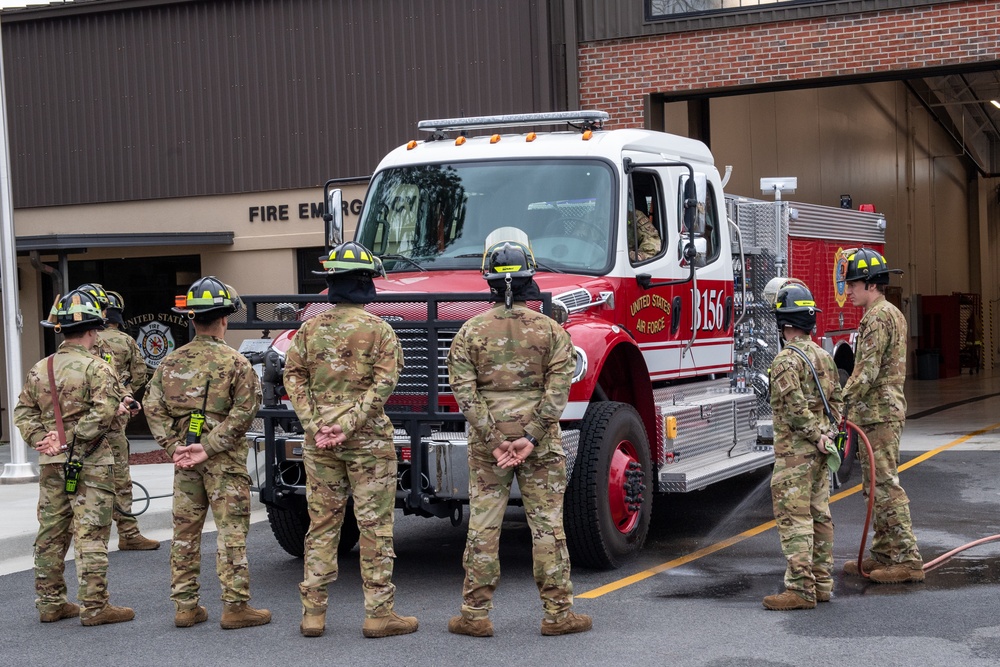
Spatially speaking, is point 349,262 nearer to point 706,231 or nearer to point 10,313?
point 706,231

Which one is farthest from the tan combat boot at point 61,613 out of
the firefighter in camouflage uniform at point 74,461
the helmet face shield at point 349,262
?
the helmet face shield at point 349,262

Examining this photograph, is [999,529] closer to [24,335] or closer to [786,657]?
[786,657]

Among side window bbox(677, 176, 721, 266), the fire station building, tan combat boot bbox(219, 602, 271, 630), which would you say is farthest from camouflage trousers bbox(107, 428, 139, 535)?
the fire station building

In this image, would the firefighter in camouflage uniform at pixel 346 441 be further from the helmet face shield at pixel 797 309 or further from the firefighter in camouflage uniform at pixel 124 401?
the helmet face shield at pixel 797 309

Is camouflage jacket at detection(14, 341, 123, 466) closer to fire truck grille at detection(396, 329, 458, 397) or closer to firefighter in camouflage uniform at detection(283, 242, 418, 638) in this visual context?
firefighter in camouflage uniform at detection(283, 242, 418, 638)

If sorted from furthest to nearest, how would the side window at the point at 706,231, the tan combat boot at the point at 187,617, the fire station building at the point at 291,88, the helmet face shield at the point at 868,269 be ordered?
the fire station building at the point at 291,88, the side window at the point at 706,231, the helmet face shield at the point at 868,269, the tan combat boot at the point at 187,617

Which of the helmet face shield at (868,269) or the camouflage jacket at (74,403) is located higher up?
the helmet face shield at (868,269)

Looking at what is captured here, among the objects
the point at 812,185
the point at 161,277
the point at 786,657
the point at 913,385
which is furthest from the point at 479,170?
the point at 913,385

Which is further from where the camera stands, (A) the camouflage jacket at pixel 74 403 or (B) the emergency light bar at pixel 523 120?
(B) the emergency light bar at pixel 523 120

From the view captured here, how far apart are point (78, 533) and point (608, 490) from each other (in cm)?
316

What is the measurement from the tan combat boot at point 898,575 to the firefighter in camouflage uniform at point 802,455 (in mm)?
634

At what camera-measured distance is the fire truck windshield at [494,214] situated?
8891mm

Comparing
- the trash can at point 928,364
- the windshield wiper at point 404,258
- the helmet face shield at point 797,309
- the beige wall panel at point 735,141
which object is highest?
the beige wall panel at point 735,141

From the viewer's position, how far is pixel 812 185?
26750 mm
